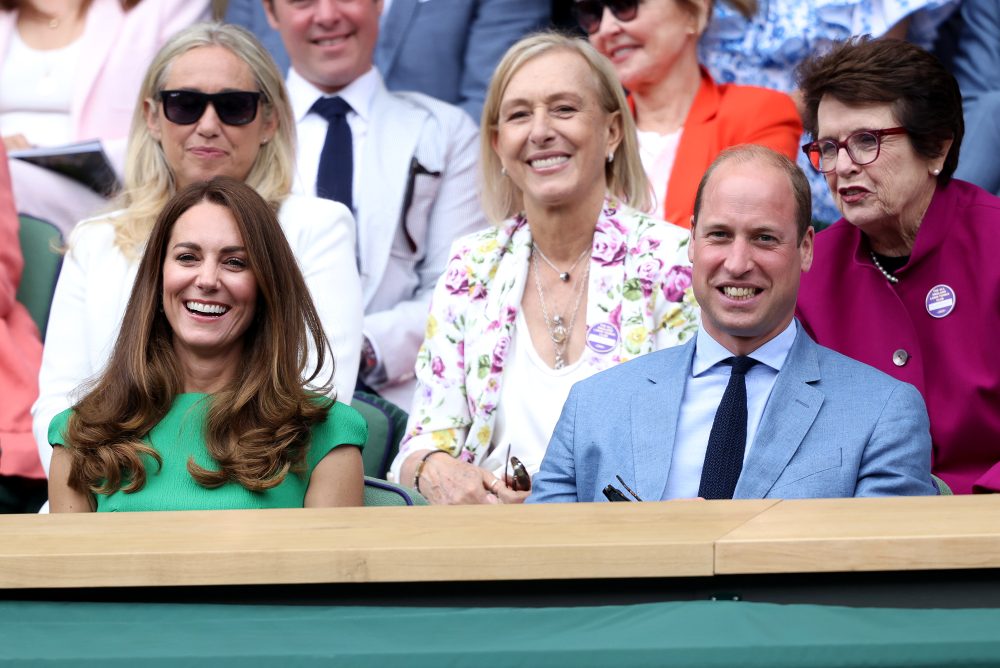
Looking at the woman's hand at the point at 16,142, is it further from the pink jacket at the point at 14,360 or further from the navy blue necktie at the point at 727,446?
the navy blue necktie at the point at 727,446

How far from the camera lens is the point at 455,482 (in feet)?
9.16

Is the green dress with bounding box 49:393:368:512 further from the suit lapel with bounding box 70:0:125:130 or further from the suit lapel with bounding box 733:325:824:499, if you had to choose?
the suit lapel with bounding box 70:0:125:130

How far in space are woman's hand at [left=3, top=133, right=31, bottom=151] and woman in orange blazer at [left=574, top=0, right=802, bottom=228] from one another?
165 cm

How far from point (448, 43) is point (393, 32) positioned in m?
0.17

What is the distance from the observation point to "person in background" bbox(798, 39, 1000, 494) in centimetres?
263

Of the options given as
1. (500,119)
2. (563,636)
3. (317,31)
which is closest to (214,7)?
(317,31)

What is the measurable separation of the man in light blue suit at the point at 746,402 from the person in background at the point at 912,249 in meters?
0.36

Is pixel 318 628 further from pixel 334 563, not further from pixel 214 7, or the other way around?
pixel 214 7

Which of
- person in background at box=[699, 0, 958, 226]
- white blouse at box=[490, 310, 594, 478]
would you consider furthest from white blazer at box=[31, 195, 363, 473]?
person in background at box=[699, 0, 958, 226]

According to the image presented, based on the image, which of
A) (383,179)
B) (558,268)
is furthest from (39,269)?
(558,268)

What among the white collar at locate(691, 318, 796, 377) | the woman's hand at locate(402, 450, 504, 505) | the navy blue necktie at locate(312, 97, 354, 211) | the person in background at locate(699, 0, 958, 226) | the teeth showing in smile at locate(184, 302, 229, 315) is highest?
the person in background at locate(699, 0, 958, 226)

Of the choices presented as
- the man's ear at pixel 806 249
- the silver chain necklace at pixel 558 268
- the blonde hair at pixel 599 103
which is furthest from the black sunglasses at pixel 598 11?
the man's ear at pixel 806 249

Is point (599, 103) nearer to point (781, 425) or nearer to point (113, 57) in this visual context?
point (781, 425)

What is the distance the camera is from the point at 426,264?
12.5ft
